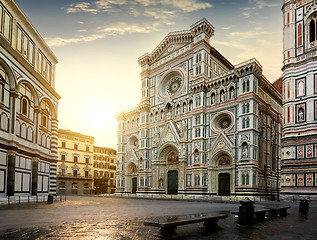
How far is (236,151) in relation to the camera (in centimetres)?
3906

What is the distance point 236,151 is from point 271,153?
26.9ft

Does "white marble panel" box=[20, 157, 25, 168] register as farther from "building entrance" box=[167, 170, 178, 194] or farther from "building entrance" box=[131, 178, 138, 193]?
"building entrance" box=[131, 178, 138, 193]

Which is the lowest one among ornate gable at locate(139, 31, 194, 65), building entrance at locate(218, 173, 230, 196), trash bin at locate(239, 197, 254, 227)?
building entrance at locate(218, 173, 230, 196)

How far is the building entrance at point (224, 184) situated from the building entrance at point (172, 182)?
8570 millimetres

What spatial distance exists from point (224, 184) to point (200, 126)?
9061 mm

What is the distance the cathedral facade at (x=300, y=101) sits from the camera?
32.8 meters

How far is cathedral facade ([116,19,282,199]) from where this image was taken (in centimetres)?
3891

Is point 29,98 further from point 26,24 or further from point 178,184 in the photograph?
point 178,184

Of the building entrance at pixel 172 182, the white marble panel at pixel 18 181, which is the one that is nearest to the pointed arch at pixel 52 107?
the white marble panel at pixel 18 181

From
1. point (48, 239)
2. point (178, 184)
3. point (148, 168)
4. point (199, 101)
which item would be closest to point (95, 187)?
point (148, 168)

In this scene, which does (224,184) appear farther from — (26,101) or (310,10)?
(26,101)

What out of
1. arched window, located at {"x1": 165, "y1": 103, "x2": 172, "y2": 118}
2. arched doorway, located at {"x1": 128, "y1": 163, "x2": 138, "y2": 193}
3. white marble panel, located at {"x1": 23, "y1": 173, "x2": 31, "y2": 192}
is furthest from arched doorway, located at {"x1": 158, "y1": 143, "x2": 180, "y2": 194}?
white marble panel, located at {"x1": 23, "y1": 173, "x2": 31, "y2": 192}

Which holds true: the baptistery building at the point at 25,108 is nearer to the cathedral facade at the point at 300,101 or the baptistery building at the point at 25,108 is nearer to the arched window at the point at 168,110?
the arched window at the point at 168,110

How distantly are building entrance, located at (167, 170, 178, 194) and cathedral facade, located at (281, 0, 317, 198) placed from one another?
702 inches
